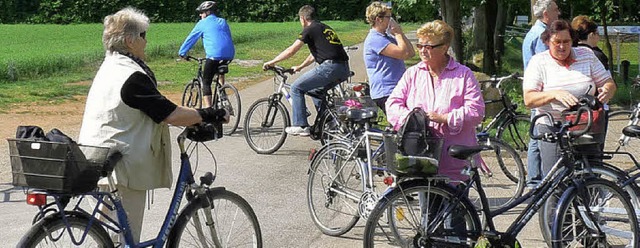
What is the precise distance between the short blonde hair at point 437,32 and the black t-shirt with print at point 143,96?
1588mm

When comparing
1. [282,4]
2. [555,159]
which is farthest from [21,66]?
[282,4]

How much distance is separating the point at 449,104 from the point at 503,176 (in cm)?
346

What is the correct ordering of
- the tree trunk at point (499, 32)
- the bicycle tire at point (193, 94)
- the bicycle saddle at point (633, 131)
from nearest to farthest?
the bicycle saddle at point (633, 131) < the bicycle tire at point (193, 94) < the tree trunk at point (499, 32)

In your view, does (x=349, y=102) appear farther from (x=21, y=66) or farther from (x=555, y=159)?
(x=21, y=66)

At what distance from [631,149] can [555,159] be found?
3.90 metres

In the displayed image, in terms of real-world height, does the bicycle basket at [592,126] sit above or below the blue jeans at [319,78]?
above

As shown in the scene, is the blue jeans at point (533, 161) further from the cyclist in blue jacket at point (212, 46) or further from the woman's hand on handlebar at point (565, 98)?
the cyclist in blue jacket at point (212, 46)

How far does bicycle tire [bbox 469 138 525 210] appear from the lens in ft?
28.1

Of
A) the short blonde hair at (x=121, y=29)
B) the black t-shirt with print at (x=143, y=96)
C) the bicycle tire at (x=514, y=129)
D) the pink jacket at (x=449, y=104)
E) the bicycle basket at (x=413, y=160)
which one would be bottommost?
the bicycle tire at (x=514, y=129)

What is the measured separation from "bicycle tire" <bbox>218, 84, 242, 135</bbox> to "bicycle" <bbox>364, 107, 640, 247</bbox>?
6655mm

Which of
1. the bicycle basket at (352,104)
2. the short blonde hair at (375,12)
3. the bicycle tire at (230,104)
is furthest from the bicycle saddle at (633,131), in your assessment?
the bicycle tire at (230,104)

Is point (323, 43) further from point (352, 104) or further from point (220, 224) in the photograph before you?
point (220, 224)

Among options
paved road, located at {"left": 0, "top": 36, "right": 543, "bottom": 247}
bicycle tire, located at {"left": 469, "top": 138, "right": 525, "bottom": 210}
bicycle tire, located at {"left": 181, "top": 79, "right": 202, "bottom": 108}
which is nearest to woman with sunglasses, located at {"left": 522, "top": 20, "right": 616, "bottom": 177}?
paved road, located at {"left": 0, "top": 36, "right": 543, "bottom": 247}

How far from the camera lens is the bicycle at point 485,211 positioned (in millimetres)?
5477
